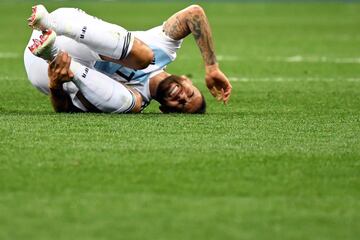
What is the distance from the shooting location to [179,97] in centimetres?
774

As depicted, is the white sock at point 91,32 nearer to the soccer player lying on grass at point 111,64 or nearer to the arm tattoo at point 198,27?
the soccer player lying on grass at point 111,64

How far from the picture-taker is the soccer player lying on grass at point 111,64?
23.9 ft

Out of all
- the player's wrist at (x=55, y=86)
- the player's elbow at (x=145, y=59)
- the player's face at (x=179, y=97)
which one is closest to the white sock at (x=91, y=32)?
the player's elbow at (x=145, y=59)

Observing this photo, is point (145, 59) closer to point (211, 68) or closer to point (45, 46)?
point (211, 68)

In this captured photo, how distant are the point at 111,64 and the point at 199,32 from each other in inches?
26.2

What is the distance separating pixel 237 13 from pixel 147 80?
17566 millimetres

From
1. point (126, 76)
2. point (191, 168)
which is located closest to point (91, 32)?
point (126, 76)

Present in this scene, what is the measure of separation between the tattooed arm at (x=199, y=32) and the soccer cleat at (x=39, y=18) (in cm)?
100

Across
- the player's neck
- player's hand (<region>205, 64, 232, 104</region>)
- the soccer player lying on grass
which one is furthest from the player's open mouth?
player's hand (<region>205, 64, 232, 104</region>)

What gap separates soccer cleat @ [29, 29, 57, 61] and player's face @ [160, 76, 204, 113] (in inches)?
35.1

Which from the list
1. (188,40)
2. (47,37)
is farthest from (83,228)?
(188,40)

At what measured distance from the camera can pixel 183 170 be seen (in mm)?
5527

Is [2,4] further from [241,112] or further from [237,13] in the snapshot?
[241,112]

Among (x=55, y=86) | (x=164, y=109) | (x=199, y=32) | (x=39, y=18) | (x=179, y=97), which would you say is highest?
(x=39, y=18)
